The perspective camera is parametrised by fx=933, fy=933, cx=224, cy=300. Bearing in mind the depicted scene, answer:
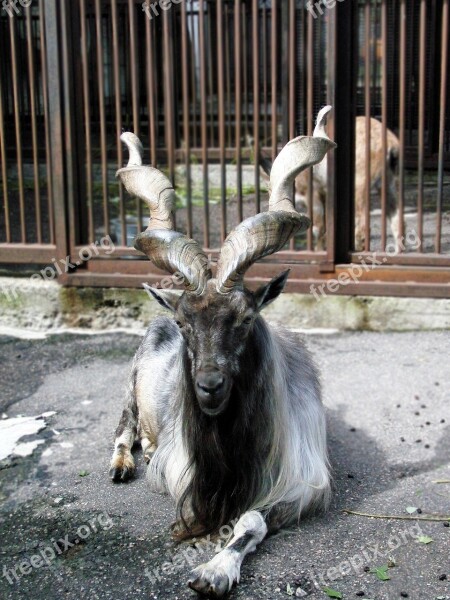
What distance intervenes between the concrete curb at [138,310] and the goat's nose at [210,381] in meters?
3.16

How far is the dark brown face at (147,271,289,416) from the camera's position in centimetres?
385

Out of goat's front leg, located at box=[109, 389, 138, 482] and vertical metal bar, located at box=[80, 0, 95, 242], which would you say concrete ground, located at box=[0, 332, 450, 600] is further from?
vertical metal bar, located at box=[80, 0, 95, 242]

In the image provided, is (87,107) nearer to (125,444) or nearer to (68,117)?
(68,117)

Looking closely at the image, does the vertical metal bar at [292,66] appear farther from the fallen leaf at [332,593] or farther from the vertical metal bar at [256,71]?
the fallen leaf at [332,593]

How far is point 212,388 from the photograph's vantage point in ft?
12.5

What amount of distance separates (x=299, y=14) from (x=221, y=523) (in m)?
7.65

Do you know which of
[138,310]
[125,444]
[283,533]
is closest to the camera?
[283,533]

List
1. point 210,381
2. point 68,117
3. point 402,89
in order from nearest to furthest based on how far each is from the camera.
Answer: point 210,381
point 402,89
point 68,117

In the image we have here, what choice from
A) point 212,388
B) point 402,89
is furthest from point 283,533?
point 402,89

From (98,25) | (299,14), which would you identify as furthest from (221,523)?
(299,14)

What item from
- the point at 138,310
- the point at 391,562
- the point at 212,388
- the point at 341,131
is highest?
the point at 341,131

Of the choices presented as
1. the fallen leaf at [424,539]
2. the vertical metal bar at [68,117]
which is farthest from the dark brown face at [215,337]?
the vertical metal bar at [68,117]

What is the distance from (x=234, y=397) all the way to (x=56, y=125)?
3.81 meters

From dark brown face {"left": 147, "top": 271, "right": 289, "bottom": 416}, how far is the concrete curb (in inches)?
116
